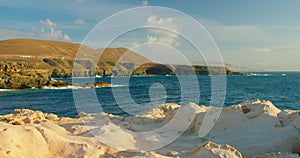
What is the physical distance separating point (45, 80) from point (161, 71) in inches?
4782

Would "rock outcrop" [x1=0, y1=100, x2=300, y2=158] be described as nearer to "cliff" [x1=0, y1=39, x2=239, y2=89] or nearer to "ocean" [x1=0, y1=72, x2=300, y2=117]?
"cliff" [x1=0, y1=39, x2=239, y2=89]

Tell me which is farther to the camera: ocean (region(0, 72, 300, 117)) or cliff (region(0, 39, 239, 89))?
cliff (region(0, 39, 239, 89))

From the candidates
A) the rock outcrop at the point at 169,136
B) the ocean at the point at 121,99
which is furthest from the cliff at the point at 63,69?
the ocean at the point at 121,99

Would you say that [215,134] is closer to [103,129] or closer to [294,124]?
[294,124]

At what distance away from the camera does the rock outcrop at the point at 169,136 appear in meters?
6.71

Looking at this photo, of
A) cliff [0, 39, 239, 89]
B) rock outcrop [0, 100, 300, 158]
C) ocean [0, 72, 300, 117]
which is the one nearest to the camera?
rock outcrop [0, 100, 300, 158]

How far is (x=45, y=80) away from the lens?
7862 centimetres

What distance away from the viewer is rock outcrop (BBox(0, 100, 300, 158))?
6.71m

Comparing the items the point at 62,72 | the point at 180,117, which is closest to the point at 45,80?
the point at 62,72

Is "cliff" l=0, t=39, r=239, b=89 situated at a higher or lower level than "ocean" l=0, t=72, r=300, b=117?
higher

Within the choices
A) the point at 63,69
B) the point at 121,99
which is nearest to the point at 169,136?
the point at 121,99

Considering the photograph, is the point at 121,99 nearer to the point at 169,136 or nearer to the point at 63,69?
the point at 169,136

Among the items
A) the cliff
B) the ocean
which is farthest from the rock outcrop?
the ocean

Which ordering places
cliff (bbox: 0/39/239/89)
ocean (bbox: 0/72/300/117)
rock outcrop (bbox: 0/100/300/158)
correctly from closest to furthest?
rock outcrop (bbox: 0/100/300/158), ocean (bbox: 0/72/300/117), cliff (bbox: 0/39/239/89)
